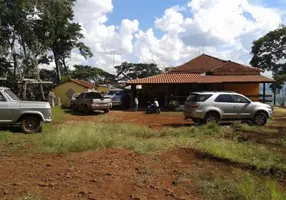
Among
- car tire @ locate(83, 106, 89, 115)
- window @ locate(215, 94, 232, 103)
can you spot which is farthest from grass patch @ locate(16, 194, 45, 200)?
car tire @ locate(83, 106, 89, 115)

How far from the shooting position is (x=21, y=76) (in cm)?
3788

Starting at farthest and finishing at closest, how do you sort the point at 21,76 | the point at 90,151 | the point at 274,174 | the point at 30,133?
the point at 21,76 < the point at 30,133 < the point at 90,151 < the point at 274,174

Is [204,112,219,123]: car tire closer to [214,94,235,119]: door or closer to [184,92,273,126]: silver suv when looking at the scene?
[184,92,273,126]: silver suv

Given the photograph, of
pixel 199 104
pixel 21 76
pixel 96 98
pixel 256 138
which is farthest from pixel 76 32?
pixel 256 138

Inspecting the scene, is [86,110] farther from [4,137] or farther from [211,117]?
[4,137]

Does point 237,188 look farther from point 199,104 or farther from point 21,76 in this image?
point 21,76

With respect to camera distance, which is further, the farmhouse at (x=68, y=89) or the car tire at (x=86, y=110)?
the farmhouse at (x=68, y=89)

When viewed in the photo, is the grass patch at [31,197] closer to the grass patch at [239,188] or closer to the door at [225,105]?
the grass patch at [239,188]

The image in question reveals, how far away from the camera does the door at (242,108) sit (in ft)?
54.4

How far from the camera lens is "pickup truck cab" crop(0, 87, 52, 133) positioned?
1309 cm

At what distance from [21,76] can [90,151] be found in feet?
103

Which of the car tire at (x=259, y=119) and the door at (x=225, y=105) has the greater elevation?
the door at (x=225, y=105)

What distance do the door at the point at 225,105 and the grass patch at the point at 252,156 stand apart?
6.39 m

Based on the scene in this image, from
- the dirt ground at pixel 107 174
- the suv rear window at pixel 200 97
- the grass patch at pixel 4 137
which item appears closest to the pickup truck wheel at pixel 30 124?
the grass patch at pixel 4 137
